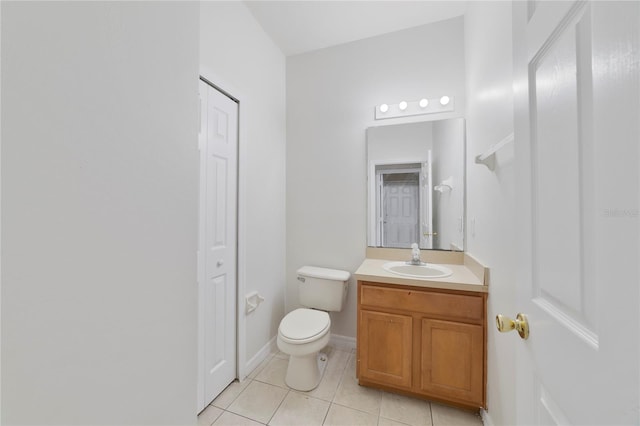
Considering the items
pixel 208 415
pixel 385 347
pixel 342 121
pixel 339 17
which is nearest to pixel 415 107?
pixel 342 121

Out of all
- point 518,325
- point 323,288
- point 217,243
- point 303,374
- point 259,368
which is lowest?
point 259,368

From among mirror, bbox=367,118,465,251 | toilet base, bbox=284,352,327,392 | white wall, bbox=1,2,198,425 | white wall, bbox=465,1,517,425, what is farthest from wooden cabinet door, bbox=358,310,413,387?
white wall, bbox=1,2,198,425

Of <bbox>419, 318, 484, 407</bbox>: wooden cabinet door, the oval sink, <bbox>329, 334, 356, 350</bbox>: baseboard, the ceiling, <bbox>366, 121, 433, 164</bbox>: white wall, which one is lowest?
<bbox>329, 334, 356, 350</bbox>: baseboard

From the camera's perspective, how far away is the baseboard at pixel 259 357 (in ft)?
6.03

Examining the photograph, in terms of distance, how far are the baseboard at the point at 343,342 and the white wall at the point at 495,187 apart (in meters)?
1.08

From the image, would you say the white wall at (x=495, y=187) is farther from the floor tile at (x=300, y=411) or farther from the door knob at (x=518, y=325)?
the floor tile at (x=300, y=411)

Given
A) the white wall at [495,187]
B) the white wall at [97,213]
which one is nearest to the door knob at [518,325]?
the white wall at [495,187]

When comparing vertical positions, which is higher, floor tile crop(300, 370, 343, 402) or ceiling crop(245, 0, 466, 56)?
ceiling crop(245, 0, 466, 56)

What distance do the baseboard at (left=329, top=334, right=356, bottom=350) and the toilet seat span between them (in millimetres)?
537

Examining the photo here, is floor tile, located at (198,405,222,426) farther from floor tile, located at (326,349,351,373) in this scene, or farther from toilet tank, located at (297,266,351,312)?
toilet tank, located at (297,266,351,312)

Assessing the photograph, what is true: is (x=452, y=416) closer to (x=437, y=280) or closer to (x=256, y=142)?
(x=437, y=280)

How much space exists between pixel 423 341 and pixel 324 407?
0.74 metres

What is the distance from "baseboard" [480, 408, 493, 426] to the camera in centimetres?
135

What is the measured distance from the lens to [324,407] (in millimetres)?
1551
